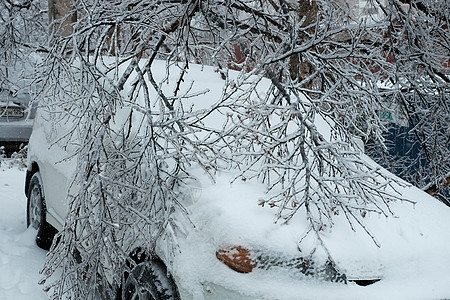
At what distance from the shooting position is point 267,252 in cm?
254

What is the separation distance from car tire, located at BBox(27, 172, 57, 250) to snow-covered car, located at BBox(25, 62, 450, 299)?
2335mm

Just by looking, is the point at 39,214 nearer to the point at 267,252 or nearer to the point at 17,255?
the point at 17,255

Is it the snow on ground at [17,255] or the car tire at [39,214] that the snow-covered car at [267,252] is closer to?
the snow on ground at [17,255]

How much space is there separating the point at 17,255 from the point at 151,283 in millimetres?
2588

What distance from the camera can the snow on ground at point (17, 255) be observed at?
4.27 metres

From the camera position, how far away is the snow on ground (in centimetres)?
427

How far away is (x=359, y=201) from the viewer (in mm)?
3068

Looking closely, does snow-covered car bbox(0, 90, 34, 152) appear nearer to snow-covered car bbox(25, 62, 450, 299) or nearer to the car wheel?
the car wheel

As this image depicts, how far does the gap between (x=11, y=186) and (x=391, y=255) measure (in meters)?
7.00

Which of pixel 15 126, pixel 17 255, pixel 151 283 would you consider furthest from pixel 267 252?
pixel 15 126

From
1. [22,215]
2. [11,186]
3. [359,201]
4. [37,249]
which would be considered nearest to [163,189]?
[359,201]

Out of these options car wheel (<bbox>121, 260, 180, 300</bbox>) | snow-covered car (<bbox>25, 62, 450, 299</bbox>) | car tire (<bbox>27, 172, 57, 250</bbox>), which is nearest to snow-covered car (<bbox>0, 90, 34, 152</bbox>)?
car tire (<bbox>27, 172, 57, 250</bbox>)

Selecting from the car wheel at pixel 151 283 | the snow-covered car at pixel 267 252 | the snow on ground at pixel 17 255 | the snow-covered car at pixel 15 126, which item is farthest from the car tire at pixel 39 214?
the snow-covered car at pixel 15 126

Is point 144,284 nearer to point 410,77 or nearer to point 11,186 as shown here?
point 410,77
